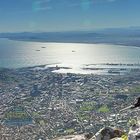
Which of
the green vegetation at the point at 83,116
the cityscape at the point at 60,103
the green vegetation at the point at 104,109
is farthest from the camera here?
the green vegetation at the point at 104,109

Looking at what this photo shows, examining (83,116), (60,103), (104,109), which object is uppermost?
(104,109)

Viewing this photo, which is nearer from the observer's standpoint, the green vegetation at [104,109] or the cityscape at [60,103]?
the cityscape at [60,103]

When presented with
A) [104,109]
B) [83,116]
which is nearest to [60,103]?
[104,109]

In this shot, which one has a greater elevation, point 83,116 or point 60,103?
point 60,103

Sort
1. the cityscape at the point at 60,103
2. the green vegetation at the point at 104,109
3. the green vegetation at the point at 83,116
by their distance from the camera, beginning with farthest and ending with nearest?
the green vegetation at the point at 104,109
the green vegetation at the point at 83,116
the cityscape at the point at 60,103

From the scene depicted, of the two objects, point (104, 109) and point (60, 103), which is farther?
point (60, 103)

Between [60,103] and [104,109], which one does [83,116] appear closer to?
[104,109]

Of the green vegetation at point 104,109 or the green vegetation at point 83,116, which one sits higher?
the green vegetation at point 104,109


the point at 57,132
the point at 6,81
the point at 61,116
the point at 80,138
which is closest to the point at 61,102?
the point at 61,116

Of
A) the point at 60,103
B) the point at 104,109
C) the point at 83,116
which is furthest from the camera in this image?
the point at 60,103

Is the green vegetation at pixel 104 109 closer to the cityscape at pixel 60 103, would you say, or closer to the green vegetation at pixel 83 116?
the cityscape at pixel 60 103

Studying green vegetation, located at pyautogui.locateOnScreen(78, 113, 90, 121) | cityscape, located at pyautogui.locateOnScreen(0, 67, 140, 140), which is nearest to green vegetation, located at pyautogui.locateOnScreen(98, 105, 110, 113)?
cityscape, located at pyautogui.locateOnScreen(0, 67, 140, 140)

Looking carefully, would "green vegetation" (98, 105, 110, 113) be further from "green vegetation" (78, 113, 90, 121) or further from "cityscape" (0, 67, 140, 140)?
"green vegetation" (78, 113, 90, 121)

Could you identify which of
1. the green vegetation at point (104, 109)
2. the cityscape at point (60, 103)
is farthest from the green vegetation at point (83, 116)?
the green vegetation at point (104, 109)
